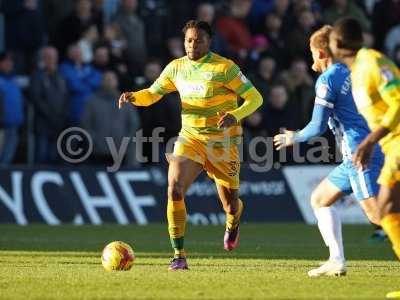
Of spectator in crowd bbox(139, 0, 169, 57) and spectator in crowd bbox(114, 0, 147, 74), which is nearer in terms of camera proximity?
spectator in crowd bbox(114, 0, 147, 74)

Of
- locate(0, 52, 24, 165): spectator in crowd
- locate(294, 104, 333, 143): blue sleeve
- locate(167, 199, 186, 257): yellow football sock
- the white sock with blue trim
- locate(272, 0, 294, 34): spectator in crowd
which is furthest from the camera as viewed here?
locate(272, 0, 294, 34): spectator in crowd

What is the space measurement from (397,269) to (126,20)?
1065 centimetres

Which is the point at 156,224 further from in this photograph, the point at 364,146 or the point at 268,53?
the point at 364,146

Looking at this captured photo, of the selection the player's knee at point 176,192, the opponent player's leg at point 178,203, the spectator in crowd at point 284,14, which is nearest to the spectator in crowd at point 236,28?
the spectator in crowd at point 284,14

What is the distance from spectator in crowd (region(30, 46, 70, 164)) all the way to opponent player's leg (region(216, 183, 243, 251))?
711 cm

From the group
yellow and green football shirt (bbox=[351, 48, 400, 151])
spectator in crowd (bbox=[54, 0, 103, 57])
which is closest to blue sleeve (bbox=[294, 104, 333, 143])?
yellow and green football shirt (bbox=[351, 48, 400, 151])

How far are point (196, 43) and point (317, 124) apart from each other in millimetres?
2166

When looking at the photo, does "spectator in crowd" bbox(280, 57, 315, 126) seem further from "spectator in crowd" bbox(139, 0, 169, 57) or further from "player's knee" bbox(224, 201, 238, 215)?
"player's knee" bbox(224, 201, 238, 215)

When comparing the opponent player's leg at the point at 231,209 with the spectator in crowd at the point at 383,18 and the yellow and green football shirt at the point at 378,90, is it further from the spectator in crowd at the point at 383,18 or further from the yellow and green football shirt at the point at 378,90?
the spectator in crowd at the point at 383,18

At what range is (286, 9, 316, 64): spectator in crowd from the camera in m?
22.2

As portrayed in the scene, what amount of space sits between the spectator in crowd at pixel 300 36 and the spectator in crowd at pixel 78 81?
4175 mm

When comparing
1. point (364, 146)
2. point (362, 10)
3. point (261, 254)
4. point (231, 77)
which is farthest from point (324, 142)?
point (364, 146)

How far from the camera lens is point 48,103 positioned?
66.2ft

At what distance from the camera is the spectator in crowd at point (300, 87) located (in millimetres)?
21516
